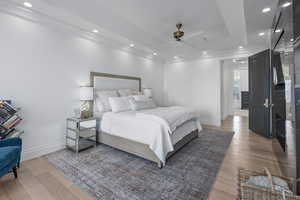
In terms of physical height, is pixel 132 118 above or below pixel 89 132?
above

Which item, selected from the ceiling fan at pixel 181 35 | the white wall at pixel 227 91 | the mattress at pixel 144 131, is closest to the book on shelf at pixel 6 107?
the mattress at pixel 144 131

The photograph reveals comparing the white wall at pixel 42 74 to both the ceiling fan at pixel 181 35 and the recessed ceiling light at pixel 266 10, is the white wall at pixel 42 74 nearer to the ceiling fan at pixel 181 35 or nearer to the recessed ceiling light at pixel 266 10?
the ceiling fan at pixel 181 35

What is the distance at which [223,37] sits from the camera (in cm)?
380

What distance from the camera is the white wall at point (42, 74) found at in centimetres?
240

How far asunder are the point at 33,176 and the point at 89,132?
1210 millimetres

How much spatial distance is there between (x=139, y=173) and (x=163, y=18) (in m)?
2.96

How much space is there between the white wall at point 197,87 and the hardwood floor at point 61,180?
2576 millimetres

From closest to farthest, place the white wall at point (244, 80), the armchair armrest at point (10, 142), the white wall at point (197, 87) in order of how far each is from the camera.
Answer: the armchair armrest at point (10, 142)
the white wall at point (197, 87)
the white wall at point (244, 80)

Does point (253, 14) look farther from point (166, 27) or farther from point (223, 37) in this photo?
point (166, 27)

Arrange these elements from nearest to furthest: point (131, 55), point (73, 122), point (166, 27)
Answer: point (73, 122), point (166, 27), point (131, 55)

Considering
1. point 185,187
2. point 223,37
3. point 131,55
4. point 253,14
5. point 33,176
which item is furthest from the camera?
point 131,55

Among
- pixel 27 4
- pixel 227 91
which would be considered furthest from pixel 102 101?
pixel 227 91

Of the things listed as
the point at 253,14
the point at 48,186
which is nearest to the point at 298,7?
the point at 253,14

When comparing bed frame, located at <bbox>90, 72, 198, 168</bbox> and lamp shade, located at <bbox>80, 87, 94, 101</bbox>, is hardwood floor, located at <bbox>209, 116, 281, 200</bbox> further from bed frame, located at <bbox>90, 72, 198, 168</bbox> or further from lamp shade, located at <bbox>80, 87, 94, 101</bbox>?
lamp shade, located at <bbox>80, 87, 94, 101</bbox>
